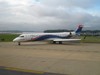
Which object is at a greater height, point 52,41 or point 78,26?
Answer: point 78,26

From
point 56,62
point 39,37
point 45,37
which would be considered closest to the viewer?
point 56,62

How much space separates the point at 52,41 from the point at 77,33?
25.3 ft

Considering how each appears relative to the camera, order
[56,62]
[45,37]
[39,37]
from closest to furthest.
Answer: [56,62], [39,37], [45,37]

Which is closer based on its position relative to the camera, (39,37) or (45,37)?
(39,37)

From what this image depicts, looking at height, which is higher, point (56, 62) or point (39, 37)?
point (39, 37)

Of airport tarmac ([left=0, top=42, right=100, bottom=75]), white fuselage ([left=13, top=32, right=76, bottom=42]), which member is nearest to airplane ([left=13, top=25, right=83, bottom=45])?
white fuselage ([left=13, top=32, right=76, bottom=42])

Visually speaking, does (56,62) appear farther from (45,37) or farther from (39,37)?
(45,37)

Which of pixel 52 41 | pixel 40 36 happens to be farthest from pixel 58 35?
pixel 40 36

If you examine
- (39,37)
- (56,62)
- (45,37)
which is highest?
(39,37)

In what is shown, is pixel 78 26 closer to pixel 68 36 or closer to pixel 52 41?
pixel 68 36

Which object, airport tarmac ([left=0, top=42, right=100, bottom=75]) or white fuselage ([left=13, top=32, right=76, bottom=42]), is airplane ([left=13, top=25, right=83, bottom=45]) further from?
airport tarmac ([left=0, top=42, right=100, bottom=75])

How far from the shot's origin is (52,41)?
44.8m

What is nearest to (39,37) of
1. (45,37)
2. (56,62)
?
(45,37)

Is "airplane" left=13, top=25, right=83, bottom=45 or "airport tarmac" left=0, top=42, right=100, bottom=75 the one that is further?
"airplane" left=13, top=25, right=83, bottom=45
